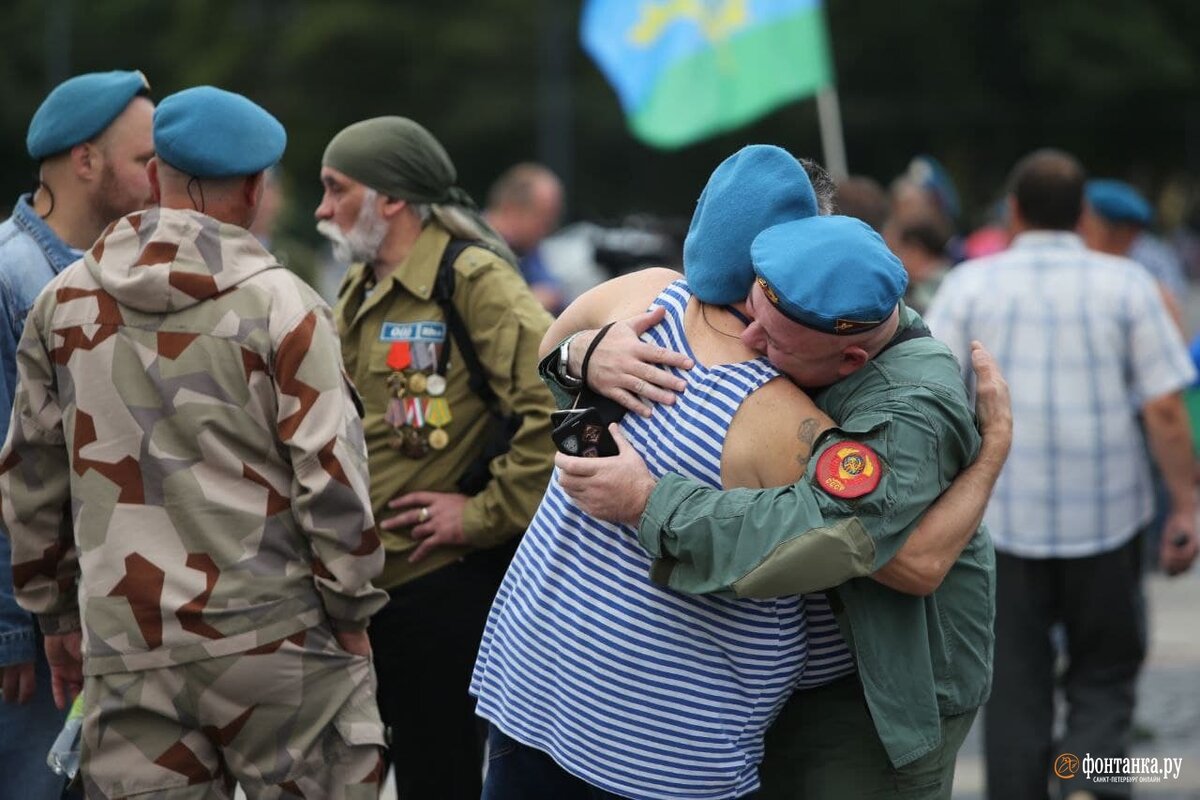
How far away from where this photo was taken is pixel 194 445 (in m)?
3.17

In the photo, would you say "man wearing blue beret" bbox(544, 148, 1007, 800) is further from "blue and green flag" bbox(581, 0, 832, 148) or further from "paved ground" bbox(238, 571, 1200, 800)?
"blue and green flag" bbox(581, 0, 832, 148)

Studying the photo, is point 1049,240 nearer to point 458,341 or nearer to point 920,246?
point 920,246

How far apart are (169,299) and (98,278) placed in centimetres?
16

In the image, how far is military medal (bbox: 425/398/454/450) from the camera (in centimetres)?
416

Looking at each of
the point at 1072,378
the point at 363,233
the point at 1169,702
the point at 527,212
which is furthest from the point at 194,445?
the point at 527,212

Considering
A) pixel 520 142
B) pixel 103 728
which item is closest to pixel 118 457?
pixel 103 728

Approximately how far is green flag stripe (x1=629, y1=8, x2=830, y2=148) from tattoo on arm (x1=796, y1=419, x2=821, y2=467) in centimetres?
611

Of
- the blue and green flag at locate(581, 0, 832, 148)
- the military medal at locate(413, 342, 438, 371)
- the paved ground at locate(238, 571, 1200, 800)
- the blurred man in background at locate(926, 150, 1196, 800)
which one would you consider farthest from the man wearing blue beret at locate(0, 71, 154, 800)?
the blue and green flag at locate(581, 0, 832, 148)

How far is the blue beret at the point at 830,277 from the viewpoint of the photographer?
2721 millimetres

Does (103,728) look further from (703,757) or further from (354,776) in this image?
(703,757)

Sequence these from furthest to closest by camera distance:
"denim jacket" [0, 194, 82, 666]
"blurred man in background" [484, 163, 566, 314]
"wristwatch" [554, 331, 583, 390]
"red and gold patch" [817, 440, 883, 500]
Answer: "blurred man in background" [484, 163, 566, 314]
"denim jacket" [0, 194, 82, 666]
"wristwatch" [554, 331, 583, 390]
"red and gold patch" [817, 440, 883, 500]

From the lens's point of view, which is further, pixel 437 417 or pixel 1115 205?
pixel 1115 205

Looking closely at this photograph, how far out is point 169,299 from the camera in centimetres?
315

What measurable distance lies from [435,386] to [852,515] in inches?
66.0
